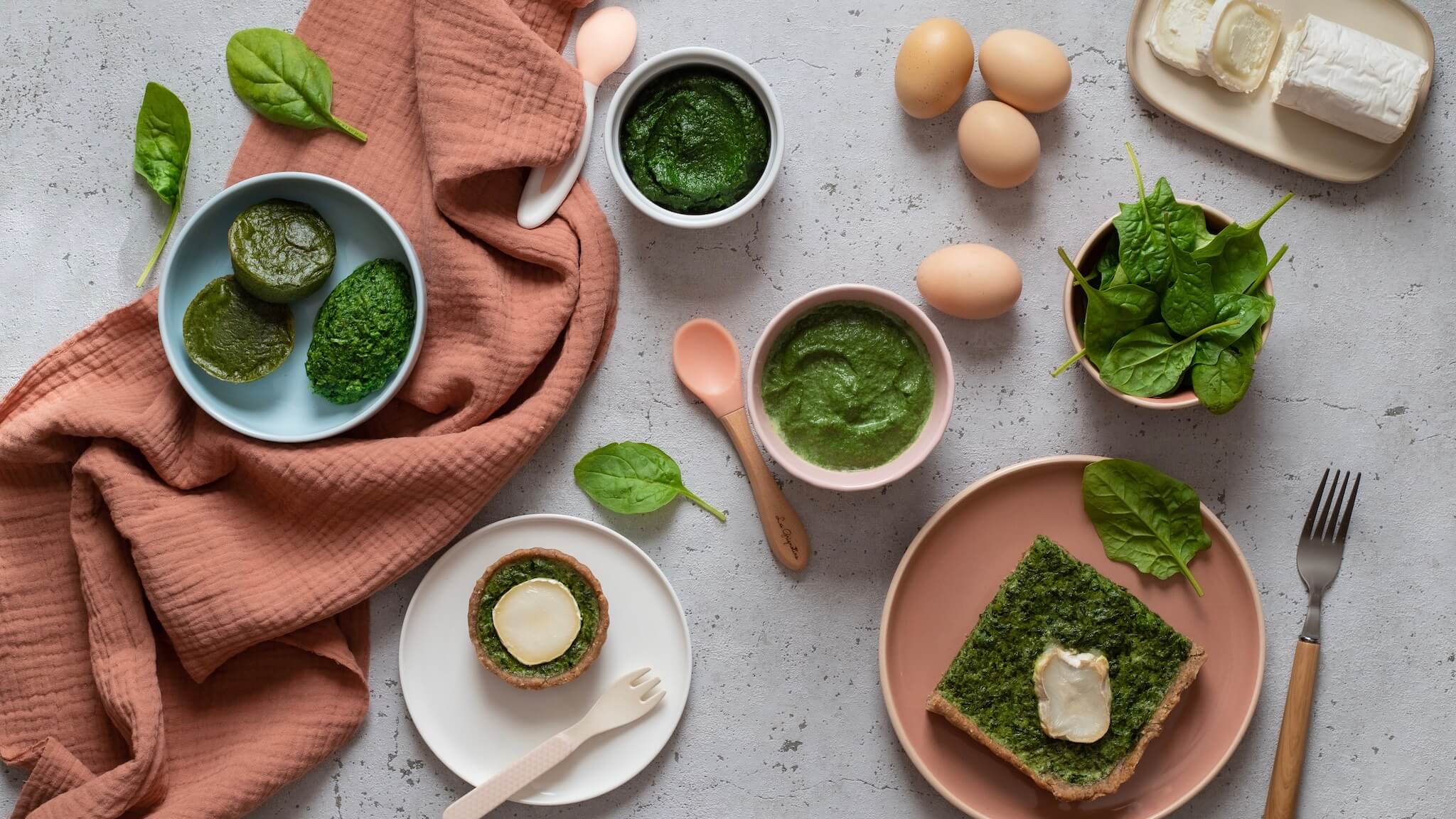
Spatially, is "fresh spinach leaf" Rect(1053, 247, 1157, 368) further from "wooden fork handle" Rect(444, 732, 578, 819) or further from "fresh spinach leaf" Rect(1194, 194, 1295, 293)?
"wooden fork handle" Rect(444, 732, 578, 819)

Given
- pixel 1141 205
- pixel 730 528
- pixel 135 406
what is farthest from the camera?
pixel 730 528

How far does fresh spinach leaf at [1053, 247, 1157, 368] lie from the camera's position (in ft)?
5.51

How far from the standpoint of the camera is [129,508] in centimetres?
175

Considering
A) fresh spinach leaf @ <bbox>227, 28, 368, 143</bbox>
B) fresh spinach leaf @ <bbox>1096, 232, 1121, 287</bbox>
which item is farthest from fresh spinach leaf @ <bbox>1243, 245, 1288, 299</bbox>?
fresh spinach leaf @ <bbox>227, 28, 368, 143</bbox>

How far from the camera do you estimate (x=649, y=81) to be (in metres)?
1.79

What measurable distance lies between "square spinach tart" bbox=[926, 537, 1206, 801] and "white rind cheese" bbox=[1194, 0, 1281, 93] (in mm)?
931

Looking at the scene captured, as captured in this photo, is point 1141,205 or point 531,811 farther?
point 531,811

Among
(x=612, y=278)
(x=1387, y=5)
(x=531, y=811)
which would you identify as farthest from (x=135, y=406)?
(x=1387, y=5)

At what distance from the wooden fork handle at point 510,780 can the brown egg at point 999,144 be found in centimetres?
133

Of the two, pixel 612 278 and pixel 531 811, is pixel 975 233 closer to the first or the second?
pixel 612 278

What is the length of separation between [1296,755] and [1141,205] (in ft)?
3.59

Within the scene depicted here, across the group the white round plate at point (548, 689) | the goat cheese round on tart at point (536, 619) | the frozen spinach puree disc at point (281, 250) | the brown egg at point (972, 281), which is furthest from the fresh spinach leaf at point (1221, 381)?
the frozen spinach puree disc at point (281, 250)

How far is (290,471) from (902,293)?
119cm

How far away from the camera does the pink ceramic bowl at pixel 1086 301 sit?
173 cm
